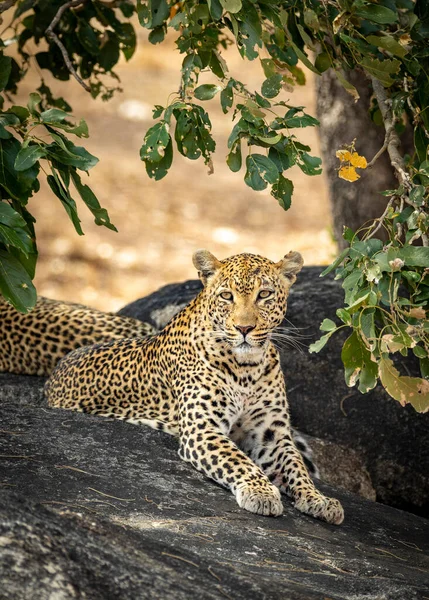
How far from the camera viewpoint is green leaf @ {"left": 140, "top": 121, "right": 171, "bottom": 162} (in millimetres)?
7098

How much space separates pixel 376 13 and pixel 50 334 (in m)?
5.39

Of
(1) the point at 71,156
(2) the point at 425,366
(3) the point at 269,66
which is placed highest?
(3) the point at 269,66

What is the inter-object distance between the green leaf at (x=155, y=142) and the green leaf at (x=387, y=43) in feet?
4.53

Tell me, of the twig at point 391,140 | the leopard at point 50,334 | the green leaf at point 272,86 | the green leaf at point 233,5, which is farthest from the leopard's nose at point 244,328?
the leopard at point 50,334

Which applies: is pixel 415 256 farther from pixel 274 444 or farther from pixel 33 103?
pixel 274 444

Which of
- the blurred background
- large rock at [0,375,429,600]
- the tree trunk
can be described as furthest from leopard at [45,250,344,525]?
the blurred background

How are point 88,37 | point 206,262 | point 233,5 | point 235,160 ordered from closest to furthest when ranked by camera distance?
point 233,5 → point 235,160 → point 206,262 → point 88,37

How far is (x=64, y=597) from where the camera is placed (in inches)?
190

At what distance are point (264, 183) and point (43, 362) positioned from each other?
189 inches

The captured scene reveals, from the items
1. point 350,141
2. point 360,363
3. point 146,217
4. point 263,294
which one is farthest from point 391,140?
point 146,217

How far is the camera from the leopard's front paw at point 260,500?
295 inches

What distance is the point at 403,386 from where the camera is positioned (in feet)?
21.0

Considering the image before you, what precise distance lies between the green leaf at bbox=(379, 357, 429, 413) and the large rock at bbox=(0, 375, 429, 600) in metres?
1.03

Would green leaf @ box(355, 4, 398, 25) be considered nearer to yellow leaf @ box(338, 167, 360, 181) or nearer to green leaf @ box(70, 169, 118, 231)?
yellow leaf @ box(338, 167, 360, 181)
